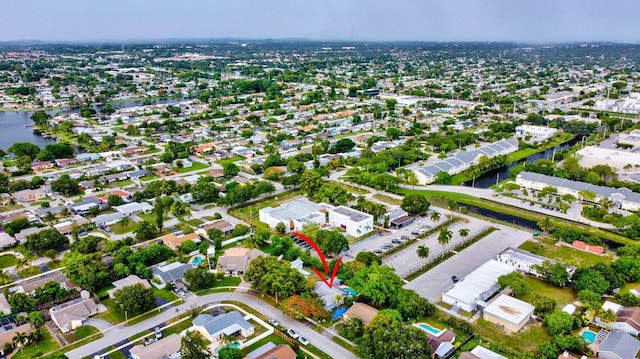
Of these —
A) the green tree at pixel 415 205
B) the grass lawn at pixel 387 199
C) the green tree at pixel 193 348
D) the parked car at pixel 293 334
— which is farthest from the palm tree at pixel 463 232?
the green tree at pixel 193 348

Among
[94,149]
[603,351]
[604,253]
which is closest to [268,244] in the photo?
[603,351]

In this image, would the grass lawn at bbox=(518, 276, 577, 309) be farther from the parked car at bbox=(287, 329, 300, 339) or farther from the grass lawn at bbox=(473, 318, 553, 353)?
the parked car at bbox=(287, 329, 300, 339)

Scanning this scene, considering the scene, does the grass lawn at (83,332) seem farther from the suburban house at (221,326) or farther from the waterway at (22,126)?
the waterway at (22,126)

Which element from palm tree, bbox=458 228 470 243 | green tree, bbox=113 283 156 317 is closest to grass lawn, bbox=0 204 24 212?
green tree, bbox=113 283 156 317

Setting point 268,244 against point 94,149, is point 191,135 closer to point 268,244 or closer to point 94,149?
point 94,149

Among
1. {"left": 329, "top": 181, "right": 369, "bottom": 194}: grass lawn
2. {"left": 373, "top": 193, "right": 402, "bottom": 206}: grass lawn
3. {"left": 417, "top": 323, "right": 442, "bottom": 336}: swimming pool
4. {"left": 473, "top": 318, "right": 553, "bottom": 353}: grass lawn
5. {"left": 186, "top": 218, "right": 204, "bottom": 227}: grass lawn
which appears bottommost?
{"left": 473, "top": 318, "right": 553, "bottom": 353}: grass lawn

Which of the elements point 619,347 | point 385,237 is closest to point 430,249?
point 385,237
